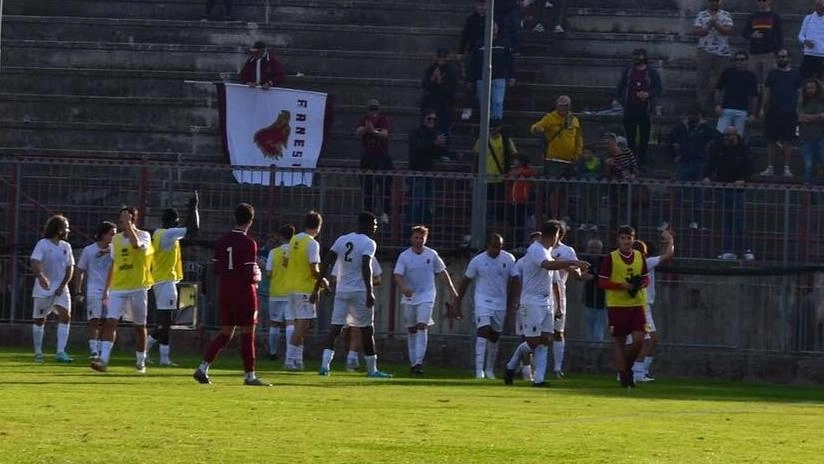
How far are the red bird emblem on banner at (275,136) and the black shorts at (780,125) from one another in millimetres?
7585

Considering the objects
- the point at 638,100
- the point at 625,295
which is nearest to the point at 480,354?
the point at 625,295

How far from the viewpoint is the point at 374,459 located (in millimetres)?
14648

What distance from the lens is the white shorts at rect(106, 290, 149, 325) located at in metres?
25.4

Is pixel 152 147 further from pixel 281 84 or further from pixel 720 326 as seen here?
pixel 720 326

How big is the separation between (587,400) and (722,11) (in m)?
15.0

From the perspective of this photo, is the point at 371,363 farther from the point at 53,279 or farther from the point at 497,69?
the point at 497,69

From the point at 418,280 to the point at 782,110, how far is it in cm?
823

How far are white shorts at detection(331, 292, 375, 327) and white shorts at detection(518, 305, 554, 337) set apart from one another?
1.95 m

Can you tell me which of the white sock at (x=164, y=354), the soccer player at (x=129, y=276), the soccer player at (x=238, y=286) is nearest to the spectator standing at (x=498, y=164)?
the white sock at (x=164, y=354)

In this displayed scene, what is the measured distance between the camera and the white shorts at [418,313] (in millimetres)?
27891

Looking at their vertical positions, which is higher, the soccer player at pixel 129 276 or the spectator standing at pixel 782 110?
the spectator standing at pixel 782 110

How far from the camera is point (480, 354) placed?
27453 mm

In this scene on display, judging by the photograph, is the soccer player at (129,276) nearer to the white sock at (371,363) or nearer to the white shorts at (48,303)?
the white shorts at (48,303)

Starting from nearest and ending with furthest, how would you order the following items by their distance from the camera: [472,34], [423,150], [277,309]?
[277,309]
[423,150]
[472,34]
